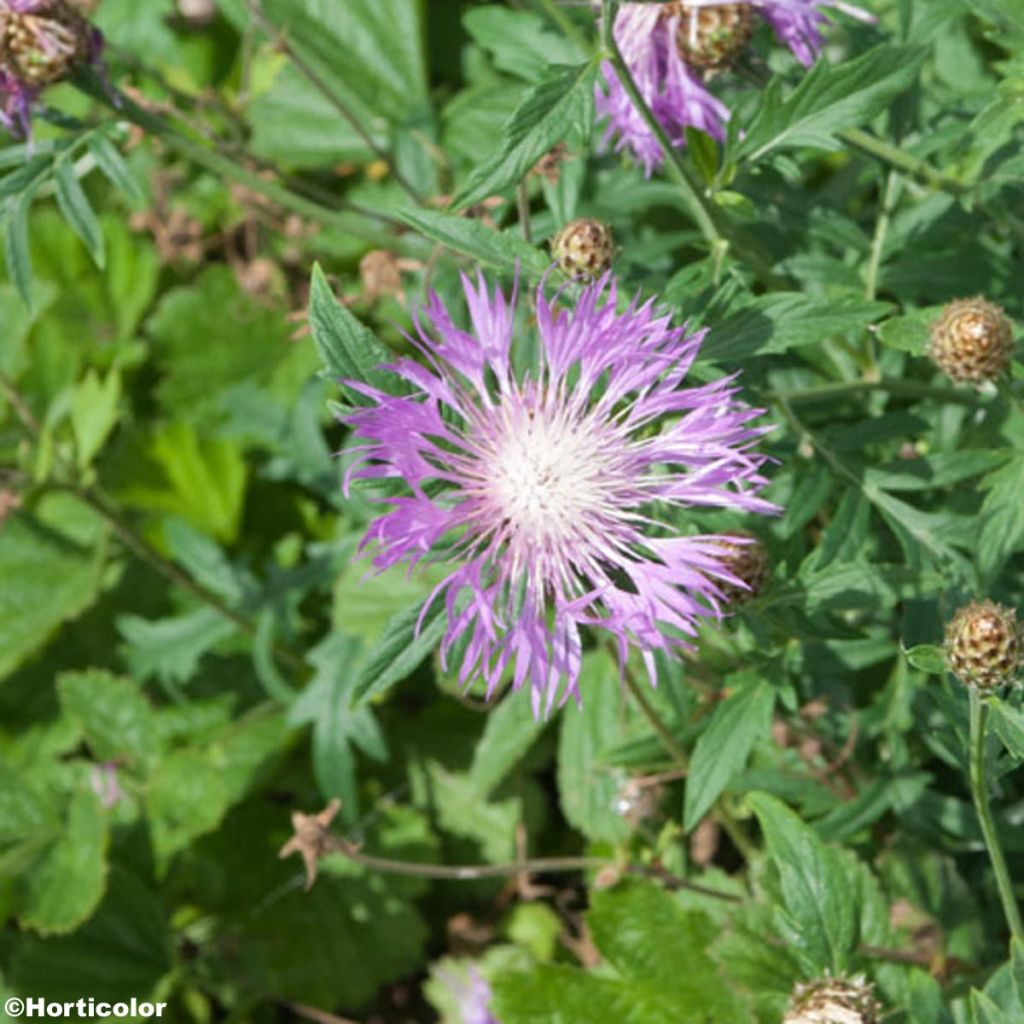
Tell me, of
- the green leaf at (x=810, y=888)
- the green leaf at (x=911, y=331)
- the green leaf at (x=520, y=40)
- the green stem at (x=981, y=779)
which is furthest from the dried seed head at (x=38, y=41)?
the green stem at (x=981, y=779)

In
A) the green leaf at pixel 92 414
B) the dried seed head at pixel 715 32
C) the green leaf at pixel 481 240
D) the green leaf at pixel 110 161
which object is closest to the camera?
the green leaf at pixel 481 240

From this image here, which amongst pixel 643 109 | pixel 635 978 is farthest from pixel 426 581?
pixel 643 109

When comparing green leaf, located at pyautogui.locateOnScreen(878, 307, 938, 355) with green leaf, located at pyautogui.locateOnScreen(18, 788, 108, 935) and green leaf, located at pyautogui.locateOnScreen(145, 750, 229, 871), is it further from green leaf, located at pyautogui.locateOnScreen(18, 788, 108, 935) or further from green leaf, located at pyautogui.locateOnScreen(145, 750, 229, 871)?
green leaf, located at pyautogui.locateOnScreen(18, 788, 108, 935)

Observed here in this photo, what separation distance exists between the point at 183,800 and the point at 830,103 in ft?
6.77

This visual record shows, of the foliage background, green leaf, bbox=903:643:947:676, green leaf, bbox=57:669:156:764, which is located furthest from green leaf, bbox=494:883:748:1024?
green leaf, bbox=57:669:156:764

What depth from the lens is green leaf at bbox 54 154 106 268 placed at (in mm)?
2275

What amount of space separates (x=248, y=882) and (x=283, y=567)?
0.76m

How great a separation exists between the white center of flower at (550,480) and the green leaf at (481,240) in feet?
0.71

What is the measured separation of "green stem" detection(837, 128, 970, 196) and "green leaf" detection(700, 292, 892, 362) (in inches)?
14.2

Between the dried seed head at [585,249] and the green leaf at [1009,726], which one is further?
the dried seed head at [585,249]

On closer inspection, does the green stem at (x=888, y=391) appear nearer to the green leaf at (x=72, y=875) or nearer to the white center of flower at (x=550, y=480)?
the white center of flower at (x=550, y=480)

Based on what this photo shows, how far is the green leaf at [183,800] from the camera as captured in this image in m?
3.17

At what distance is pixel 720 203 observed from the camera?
2.06 m

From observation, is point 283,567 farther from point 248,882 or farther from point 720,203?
point 720,203
